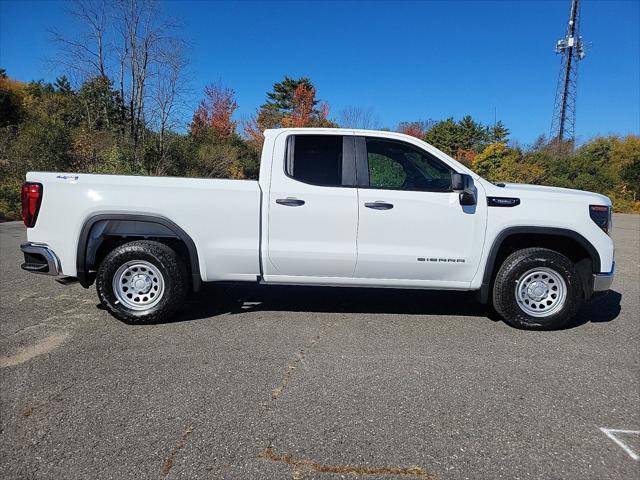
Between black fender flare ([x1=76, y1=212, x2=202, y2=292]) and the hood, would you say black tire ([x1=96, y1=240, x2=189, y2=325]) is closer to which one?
black fender flare ([x1=76, y1=212, x2=202, y2=292])

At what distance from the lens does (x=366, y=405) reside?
3078 mm

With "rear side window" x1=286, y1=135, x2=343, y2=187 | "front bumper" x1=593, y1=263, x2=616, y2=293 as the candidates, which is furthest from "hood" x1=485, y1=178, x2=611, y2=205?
"rear side window" x1=286, y1=135, x2=343, y2=187

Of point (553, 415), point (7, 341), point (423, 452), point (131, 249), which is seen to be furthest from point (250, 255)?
point (553, 415)

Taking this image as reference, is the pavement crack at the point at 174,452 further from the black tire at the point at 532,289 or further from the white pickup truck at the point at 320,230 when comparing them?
the black tire at the point at 532,289

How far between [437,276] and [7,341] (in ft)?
13.3

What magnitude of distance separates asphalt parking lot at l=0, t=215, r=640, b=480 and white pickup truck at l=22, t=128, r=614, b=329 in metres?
0.46

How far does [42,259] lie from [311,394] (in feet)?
10.2

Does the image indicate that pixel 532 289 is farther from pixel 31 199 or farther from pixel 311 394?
pixel 31 199

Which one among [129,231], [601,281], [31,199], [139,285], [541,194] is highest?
[541,194]

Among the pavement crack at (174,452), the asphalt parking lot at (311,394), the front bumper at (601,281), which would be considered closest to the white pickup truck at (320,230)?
the front bumper at (601,281)

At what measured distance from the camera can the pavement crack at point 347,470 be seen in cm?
238

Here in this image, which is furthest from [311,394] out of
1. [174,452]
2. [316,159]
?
[316,159]

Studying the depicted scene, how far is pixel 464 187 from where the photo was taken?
439 cm

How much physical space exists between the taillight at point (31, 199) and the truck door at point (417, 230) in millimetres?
3136
